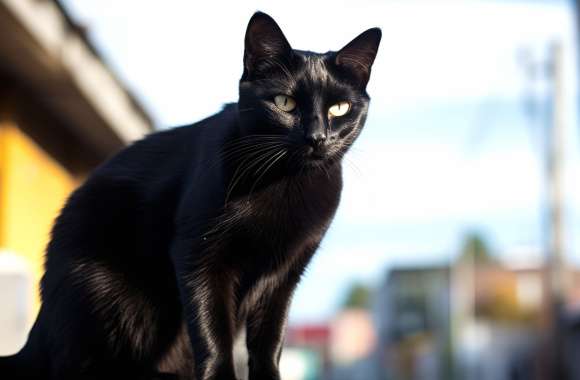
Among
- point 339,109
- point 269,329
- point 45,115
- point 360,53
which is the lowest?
point 269,329

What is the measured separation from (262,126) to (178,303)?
0.44 metres

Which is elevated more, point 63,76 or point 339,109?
point 63,76

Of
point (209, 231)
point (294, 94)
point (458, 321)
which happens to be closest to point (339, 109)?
point (294, 94)

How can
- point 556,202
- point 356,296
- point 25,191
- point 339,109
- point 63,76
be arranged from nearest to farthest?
point 339,109 → point 63,76 → point 25,191 → point 556,202 → point 356,296

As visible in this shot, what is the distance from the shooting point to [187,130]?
2.21m

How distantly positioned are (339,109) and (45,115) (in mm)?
5256

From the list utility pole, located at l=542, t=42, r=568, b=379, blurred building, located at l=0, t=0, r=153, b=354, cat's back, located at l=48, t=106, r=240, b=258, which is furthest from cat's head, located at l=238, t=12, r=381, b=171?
utility pole, located at l=542, t=42, r=568, b=379

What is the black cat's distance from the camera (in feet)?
6.32

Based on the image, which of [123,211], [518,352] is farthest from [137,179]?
[518,352]

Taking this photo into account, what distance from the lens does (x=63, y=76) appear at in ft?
19.4

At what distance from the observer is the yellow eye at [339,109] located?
6.42 feet

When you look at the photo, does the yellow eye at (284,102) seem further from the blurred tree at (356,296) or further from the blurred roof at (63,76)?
the blurred tree at (356,296)

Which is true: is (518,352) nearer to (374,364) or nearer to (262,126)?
(374,364)

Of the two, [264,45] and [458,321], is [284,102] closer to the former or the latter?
[264,45]
